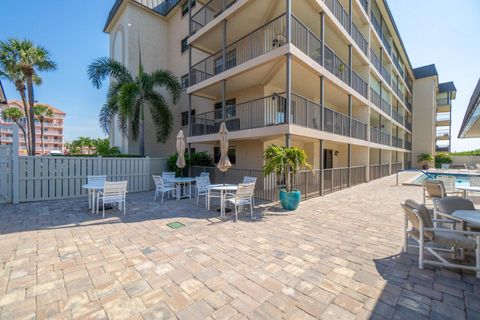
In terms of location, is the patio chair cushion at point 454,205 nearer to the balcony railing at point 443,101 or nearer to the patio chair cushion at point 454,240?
the patio chair cushion at point 454,240

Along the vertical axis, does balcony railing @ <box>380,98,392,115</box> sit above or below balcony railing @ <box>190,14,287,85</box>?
below

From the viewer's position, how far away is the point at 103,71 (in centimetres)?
1432

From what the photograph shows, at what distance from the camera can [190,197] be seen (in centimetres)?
966

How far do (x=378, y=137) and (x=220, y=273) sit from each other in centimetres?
1877

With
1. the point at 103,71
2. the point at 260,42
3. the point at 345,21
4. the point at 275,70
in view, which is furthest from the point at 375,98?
the point at 103,71

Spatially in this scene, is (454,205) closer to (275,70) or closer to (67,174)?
(275,70)

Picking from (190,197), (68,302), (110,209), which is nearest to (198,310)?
(68,302)

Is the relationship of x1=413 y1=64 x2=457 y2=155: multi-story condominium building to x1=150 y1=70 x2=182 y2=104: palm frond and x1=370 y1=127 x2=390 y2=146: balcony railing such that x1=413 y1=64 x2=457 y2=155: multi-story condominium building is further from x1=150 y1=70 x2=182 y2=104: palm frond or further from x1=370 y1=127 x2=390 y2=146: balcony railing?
x1=150 y1=70 x2=182 y2=104: palm frond

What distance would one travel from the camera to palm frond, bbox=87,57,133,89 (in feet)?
46.0

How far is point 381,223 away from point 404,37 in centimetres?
2803

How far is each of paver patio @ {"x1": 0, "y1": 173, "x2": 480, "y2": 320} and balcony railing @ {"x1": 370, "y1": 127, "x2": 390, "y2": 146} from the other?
41.3ft

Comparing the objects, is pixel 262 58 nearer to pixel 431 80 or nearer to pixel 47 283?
pixel 47 283

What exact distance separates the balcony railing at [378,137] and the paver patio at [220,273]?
12587 millimetres

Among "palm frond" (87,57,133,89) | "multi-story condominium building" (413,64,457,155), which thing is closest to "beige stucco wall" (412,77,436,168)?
"multi-story condominium building" (413,64,457,155)
